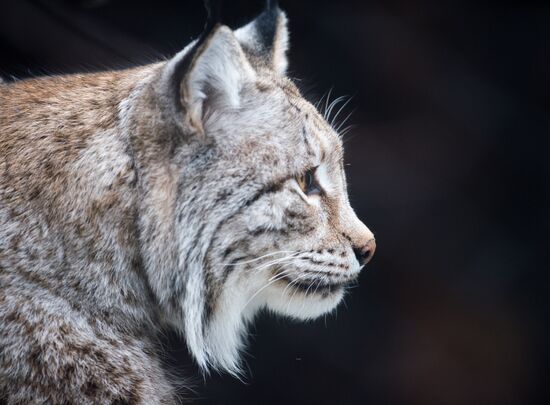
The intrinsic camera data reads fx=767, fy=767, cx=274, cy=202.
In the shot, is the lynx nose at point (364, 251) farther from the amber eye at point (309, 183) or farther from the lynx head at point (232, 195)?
the amber eye at point (309, 183)

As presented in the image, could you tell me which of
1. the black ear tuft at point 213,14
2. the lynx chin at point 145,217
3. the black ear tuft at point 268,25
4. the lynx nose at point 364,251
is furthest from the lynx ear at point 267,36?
the lynx nose at point 364,251

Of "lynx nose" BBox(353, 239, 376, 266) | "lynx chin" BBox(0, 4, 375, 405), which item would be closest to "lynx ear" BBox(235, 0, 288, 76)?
"lynx chin" BBox(0, 4, 375, 405)

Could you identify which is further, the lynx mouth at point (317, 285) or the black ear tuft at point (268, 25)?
the black ear tuft at point (268, 25)

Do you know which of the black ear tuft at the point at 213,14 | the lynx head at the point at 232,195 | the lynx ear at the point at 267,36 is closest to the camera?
the black ear tuft at the point at 213,14

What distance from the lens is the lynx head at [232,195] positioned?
4.57ft

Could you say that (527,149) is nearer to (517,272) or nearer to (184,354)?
(517,272)

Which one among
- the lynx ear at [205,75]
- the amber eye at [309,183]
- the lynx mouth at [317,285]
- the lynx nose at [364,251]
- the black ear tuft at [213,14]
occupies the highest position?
the black ear tuft at [213,14]

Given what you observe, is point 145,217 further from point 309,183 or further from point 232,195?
point 309,183

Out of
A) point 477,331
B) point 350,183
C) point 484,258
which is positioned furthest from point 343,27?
point 477,331

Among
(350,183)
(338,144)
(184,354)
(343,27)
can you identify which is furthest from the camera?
(350,183)

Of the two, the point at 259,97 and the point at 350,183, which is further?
the point at 350,183

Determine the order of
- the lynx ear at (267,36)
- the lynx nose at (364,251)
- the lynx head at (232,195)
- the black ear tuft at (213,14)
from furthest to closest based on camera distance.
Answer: the lynx ear at (267,36) < the lynx nose at (364,251) < the lynx head at (232,195) < the black ear tuft at (213,14)

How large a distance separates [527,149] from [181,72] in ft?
2.84

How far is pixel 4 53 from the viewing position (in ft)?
6.96
